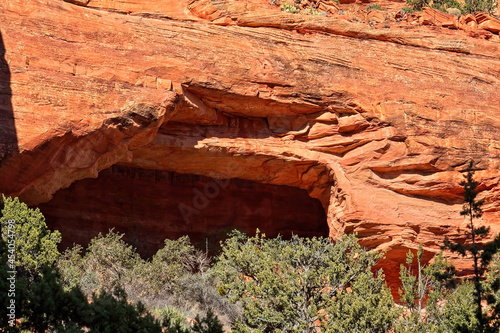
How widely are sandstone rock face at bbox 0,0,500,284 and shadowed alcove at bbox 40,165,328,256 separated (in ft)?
0.59

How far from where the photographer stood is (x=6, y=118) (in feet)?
42.7

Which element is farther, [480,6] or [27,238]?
[480,6]

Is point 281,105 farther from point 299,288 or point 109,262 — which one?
point 109,262

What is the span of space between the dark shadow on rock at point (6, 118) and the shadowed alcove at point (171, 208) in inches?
228

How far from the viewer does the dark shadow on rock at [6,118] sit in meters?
12.8

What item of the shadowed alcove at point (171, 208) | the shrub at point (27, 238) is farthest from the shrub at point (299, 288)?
the shadowed alcove at point (171, 208)

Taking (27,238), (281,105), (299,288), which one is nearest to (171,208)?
(281,105)

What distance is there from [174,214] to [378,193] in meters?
6.48

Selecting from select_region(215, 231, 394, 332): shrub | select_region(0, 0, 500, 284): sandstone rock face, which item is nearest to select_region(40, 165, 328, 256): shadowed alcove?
select_region(0, 0, 500, 284): sandstone rock face

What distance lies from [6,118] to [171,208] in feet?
25.4

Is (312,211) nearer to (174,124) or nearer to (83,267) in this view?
(174,124)

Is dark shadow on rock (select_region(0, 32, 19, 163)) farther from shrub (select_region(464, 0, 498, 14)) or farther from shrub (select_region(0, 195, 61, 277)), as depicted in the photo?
shrub (select_region(464, 0, 498, 14))

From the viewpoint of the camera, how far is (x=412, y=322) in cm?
1277

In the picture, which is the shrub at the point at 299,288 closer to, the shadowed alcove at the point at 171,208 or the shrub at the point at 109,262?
the shrub at the point at 109,262
